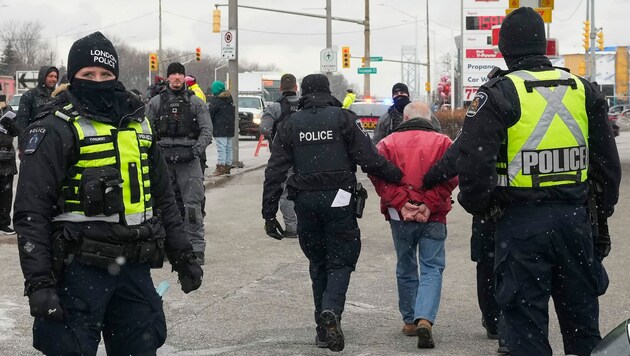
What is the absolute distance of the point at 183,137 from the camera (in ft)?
33.3

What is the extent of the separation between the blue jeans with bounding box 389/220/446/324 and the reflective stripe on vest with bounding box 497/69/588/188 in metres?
2.26

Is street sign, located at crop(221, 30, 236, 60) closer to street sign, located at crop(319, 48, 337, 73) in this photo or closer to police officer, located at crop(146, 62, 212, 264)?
street sign, located at crop(319, 48, 337, 73)

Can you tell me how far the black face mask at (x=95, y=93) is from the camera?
462 cm

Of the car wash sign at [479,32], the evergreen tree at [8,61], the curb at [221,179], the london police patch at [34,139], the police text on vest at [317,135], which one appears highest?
the evergreen tree at [8,61]

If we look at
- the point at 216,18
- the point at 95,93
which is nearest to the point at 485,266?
the point at 95,93

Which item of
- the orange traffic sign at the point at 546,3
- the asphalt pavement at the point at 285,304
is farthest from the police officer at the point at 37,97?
the orange traffic sign at the point at 546,3

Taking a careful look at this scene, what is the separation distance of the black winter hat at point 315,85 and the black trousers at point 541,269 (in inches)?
101

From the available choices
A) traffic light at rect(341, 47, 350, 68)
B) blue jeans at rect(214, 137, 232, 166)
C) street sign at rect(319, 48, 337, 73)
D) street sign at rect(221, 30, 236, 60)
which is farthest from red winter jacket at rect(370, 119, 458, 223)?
traffic light at rect(341, 47, 350, 68)

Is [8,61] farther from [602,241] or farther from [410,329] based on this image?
[602,241]

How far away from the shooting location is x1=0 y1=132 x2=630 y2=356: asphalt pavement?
23.4ft

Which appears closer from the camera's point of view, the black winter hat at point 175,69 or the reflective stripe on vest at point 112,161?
the reflective stripe on vest at point 112,161

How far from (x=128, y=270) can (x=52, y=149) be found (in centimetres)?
60

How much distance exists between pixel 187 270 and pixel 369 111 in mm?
21434

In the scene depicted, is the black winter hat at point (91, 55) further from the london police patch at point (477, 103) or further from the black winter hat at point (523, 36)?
the black winter hat at point (523, 36)
